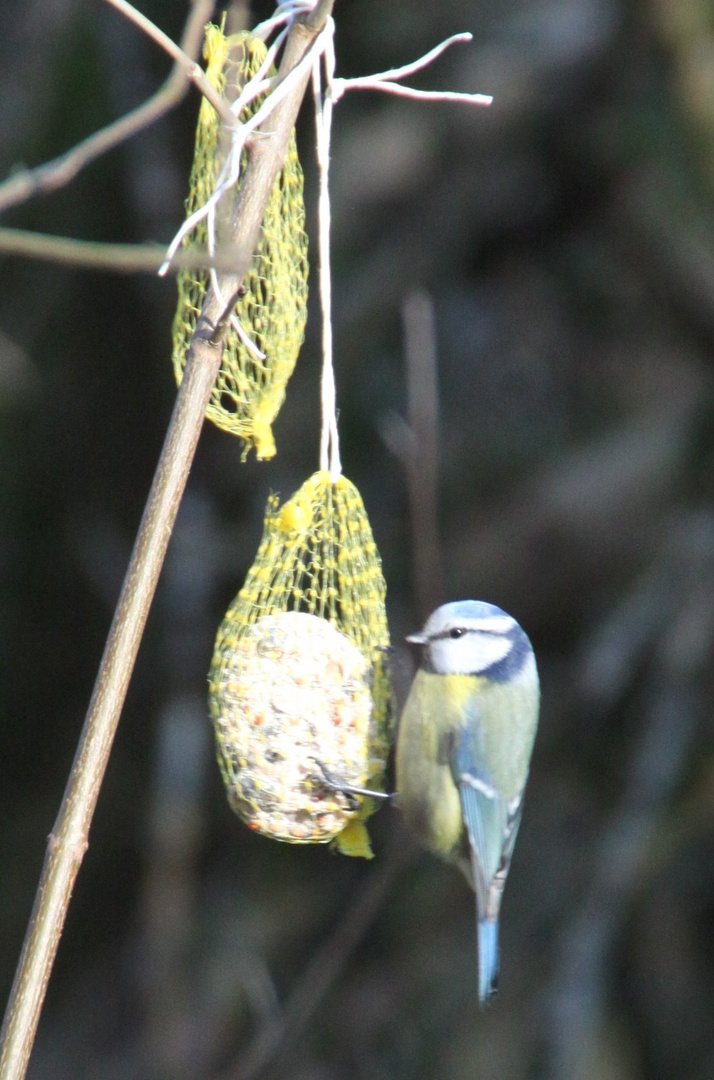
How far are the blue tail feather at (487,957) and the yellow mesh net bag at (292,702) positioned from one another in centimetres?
43

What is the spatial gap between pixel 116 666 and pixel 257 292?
2.58 ft

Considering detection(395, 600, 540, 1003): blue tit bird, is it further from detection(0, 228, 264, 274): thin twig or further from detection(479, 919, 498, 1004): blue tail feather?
detection(0, 228, 264, 274): thin twig

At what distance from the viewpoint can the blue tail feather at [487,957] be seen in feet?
7.21

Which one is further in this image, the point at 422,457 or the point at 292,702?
the point at 422,457

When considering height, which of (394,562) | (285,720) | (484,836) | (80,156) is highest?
(80,156)

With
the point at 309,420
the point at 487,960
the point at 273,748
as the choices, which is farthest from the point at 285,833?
the point at 309,420

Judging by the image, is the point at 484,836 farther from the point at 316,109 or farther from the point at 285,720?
the point at 316,109

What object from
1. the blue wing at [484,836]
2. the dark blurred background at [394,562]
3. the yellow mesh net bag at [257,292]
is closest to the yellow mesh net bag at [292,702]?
the yellow mesh net bag at [257,292]

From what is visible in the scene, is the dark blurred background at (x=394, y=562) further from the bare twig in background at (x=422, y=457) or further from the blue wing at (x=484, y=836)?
the bare twig in background at (x=422, y=457)

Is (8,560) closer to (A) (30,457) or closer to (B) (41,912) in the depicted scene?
(A) (30,457)

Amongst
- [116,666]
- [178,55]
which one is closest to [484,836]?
[116,666]

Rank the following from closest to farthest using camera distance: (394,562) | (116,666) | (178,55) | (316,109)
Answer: (178,55) → (116,666) → (316,109) → (394,562)

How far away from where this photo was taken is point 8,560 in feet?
13.7

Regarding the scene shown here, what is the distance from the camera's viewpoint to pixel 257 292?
1.85 meters
